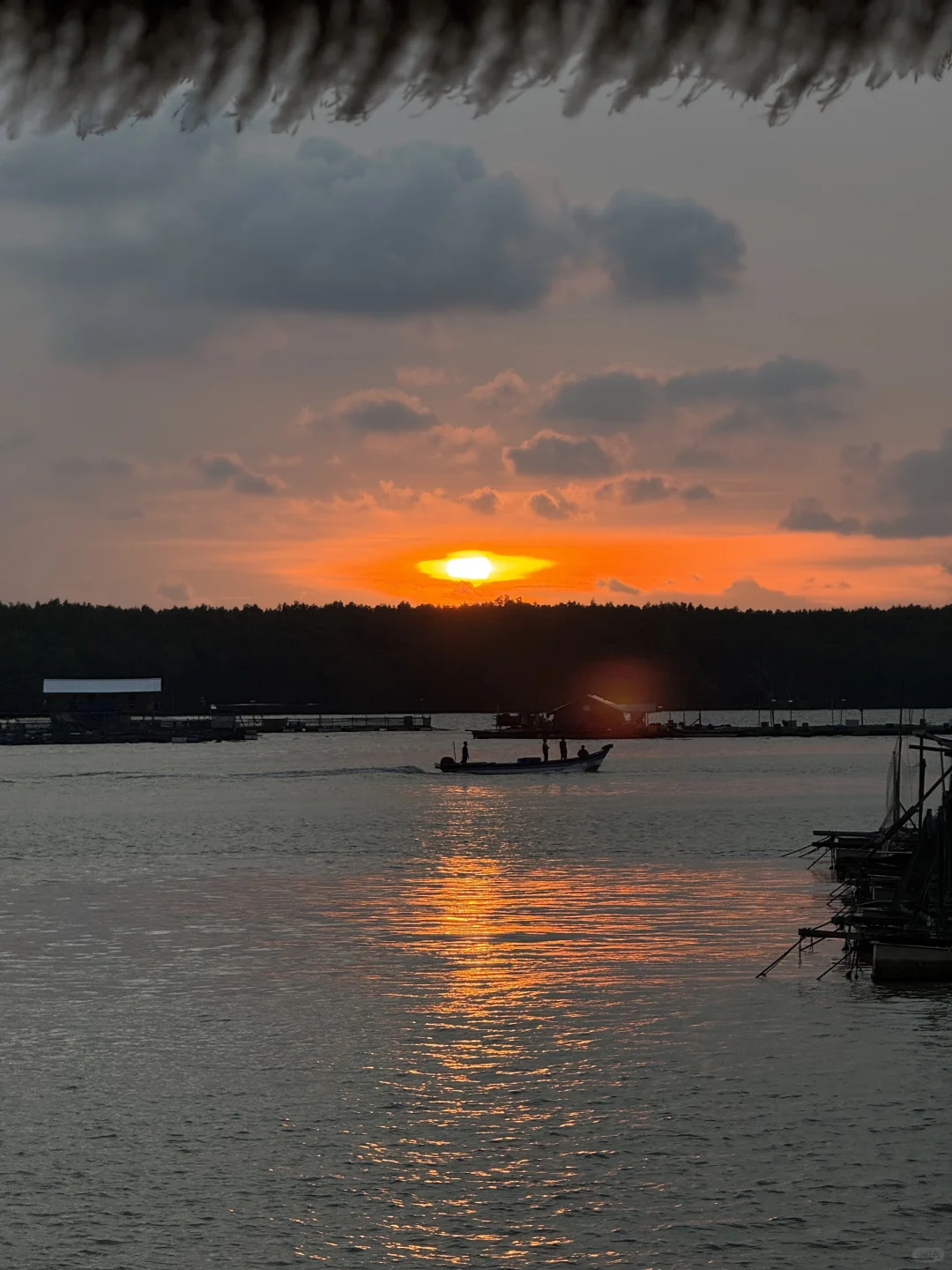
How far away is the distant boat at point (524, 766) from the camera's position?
180375 millimetres

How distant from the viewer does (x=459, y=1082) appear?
122 ft

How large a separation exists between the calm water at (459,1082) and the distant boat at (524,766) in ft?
327

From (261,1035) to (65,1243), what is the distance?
640 inches

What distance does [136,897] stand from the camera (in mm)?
77000

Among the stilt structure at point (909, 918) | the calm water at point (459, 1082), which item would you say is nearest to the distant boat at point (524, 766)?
A: the calm water at point (459, 1082)

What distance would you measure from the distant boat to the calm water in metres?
99.7

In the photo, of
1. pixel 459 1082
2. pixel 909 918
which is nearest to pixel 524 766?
pixel 909 918

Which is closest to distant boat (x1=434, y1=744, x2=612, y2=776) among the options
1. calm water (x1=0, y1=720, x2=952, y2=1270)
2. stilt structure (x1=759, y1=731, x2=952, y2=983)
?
calm water (x1=0, y1=720, x2=952, y2=1270)

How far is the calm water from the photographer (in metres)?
27.4

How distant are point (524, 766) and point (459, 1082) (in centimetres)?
14362

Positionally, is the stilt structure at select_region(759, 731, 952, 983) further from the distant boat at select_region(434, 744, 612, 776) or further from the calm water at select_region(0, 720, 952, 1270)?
the distant boat at select_region(434, 744, 612, 776)

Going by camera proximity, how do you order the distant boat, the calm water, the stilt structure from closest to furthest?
the calm water < the stilt structure < the distant boat

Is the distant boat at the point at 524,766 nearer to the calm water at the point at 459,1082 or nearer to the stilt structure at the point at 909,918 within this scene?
the calm water at the point at 459,1082

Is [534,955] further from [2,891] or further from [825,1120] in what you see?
[2,891]
